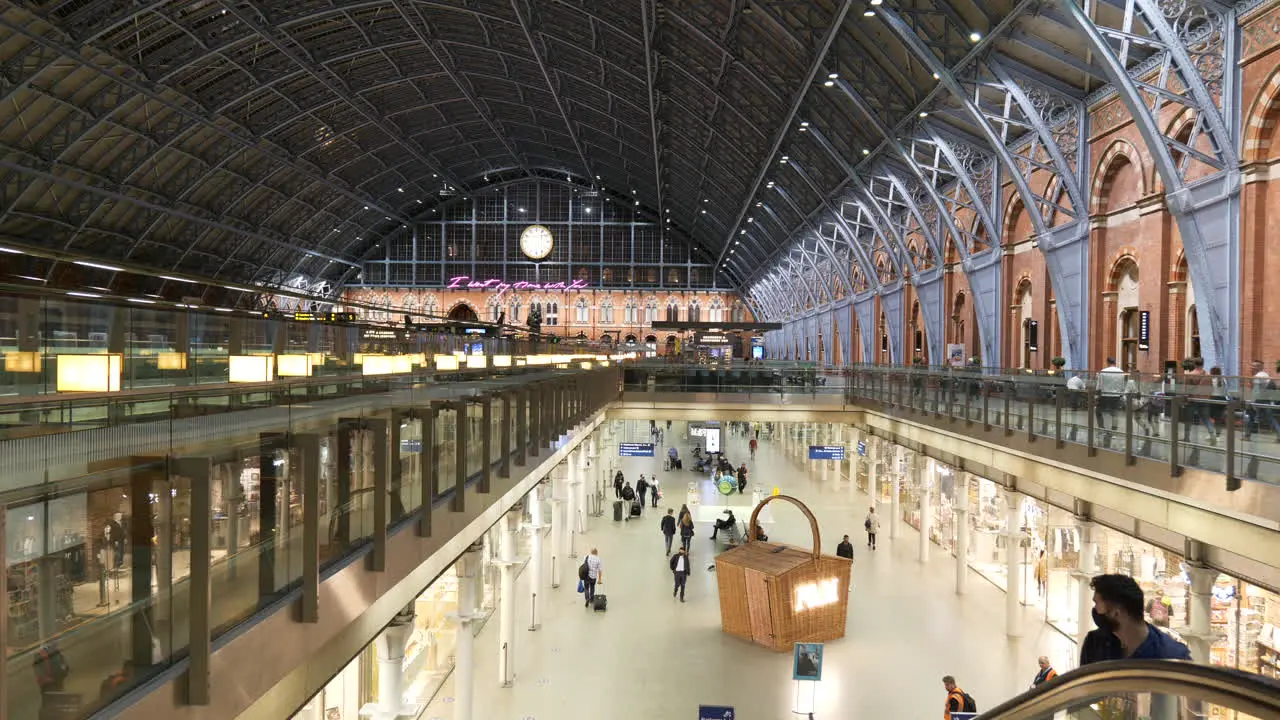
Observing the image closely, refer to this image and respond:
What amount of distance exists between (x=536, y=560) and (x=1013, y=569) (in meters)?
10.1

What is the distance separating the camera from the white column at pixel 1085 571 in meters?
14.2

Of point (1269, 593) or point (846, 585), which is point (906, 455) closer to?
point (846, 585)

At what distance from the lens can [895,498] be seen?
27344mm

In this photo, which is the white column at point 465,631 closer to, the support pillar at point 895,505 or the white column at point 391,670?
the white column at point 391,670

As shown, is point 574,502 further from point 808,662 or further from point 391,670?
point 391,670

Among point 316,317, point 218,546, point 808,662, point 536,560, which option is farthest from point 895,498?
point 218,546

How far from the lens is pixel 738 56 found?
30312 millimetres

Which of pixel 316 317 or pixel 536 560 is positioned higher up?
pixel 316 317

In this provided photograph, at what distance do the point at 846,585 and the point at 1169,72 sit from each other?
42.6 feet

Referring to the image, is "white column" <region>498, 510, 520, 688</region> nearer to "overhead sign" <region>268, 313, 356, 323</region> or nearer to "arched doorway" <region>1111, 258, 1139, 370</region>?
"overhead sign" <region>268, 313, 356, 323</region>

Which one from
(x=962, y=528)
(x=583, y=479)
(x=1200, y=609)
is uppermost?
(x=1200, y=609)

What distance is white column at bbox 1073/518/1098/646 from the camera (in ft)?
46.7

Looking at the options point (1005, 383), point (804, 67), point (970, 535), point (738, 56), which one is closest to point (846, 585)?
point (1005, 383)

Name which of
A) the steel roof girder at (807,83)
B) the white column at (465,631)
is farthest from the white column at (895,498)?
the white column at (465,631)
